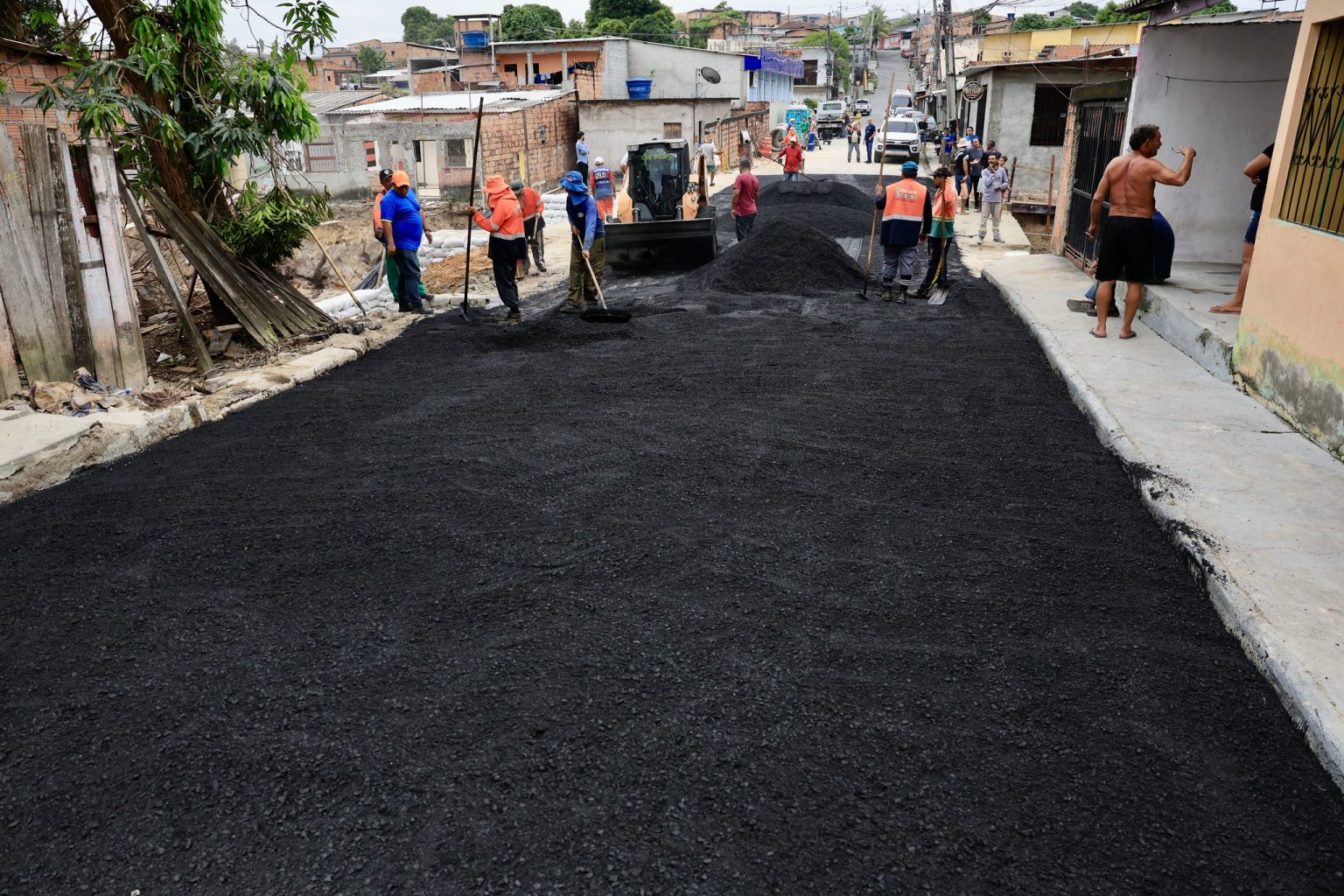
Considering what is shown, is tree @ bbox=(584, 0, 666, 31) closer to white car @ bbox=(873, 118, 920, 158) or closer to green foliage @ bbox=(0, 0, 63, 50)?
white car @ bbox=(873, 118, 920, 158)

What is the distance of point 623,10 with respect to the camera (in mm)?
63844

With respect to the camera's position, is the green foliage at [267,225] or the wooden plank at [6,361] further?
the green foliage at [267,225]

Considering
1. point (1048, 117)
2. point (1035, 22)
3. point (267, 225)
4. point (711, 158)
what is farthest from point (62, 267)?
point (1035, 22)

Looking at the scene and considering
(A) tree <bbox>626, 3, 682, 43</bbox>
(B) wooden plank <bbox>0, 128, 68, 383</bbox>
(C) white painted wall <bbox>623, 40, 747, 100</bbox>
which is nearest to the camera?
(B) wooden plank <bbox>0, 128, 68, 383</bbox>

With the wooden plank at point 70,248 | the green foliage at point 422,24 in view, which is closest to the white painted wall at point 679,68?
the wooden plank at point 70,248

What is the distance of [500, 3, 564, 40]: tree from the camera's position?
2266 inches

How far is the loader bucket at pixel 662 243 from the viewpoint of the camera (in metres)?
14.0

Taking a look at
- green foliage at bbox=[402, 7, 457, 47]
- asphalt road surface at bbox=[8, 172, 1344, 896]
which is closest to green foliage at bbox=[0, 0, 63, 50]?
asphalt road surface at bbox=[8, 172, 1344, 896]

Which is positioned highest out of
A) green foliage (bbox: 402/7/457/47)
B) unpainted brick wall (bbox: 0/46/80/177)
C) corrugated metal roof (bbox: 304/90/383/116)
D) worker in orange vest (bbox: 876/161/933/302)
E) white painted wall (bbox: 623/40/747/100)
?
green foliage (bbox: 402/7/457/47)

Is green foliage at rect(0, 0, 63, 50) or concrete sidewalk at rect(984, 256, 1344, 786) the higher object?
green foliage at rect(0, 0, 63, 50)

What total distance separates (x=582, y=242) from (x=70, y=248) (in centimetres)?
558

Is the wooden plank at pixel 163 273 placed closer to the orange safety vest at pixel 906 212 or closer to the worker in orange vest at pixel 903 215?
the worker in orange vest at pixel 903 215

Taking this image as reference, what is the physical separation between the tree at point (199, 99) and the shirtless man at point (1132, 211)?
288 inches

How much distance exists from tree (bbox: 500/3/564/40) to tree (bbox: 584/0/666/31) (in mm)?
2588
